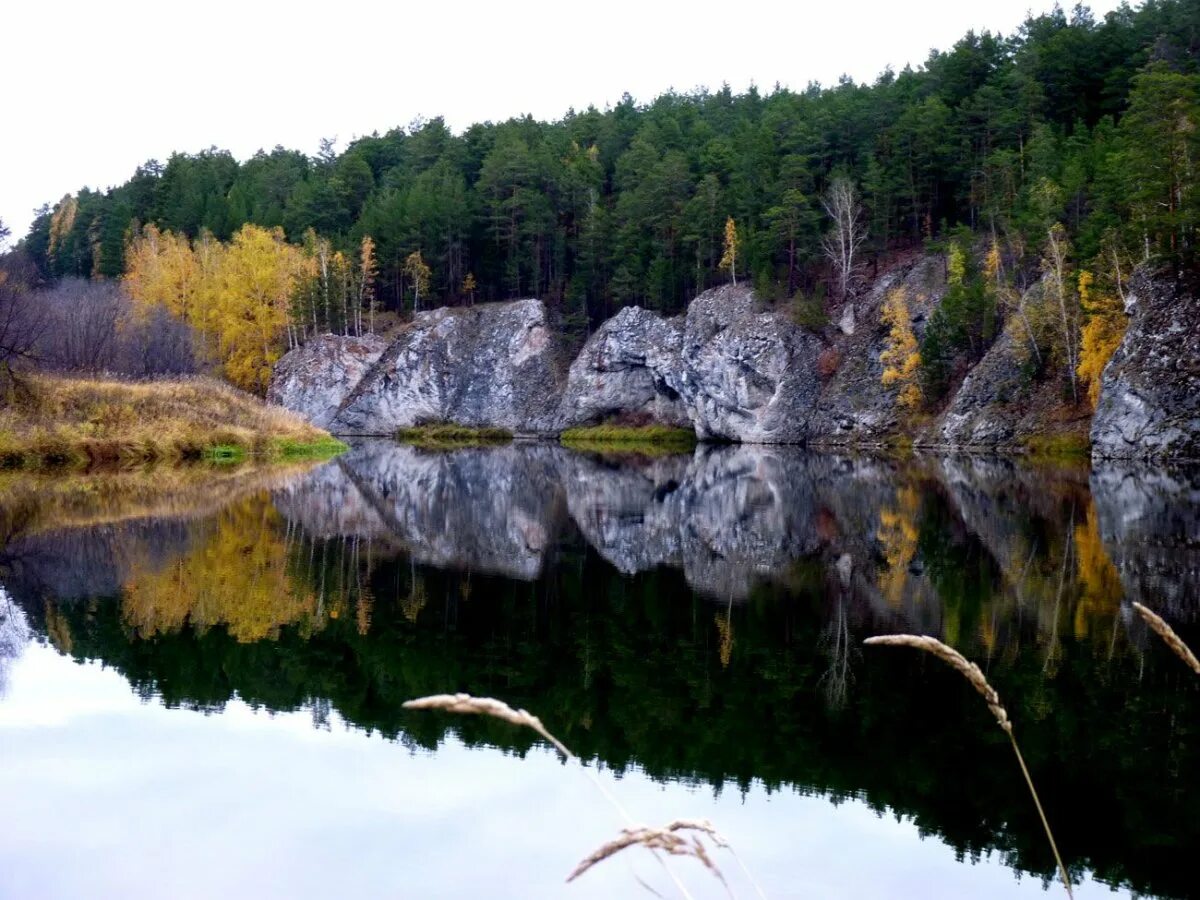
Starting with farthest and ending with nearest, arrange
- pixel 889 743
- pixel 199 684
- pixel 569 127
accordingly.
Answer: pixel 569 127
pixel 199 684
pixel 889 743

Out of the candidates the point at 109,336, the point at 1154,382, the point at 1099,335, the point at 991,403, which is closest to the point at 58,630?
the point at 1154,382

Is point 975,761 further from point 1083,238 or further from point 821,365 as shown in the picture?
point 821,365

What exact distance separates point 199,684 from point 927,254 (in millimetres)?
68095

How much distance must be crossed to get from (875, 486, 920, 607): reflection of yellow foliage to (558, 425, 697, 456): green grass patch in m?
49.9

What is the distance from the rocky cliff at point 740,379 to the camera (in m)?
44.7

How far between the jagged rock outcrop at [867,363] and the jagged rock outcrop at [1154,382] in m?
19.8

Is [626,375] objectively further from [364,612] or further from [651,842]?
[651,842]

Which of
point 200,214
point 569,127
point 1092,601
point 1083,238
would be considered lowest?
point 1092,601

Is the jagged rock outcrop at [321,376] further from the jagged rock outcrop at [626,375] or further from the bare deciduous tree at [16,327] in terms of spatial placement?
the bare deciduous tree at [16,327]

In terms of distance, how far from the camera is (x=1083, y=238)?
5384cm

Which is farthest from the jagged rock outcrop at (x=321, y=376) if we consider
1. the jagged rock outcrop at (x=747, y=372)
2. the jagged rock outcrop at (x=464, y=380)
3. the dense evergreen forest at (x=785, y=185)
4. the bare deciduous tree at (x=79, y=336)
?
the jagged rock outcrop at (x=747, y=372)

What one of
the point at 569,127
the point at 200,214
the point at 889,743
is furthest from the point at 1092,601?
the point at 200,214

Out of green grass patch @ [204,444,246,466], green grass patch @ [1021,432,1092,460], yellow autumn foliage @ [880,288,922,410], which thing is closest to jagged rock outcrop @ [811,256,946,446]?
yellow autumn foliage @ [880,288,922,410]

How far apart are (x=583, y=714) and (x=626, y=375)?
247 ft
